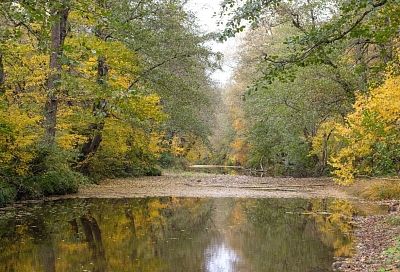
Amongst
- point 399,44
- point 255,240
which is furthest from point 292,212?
point 399,44

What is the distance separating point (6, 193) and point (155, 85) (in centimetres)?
1005

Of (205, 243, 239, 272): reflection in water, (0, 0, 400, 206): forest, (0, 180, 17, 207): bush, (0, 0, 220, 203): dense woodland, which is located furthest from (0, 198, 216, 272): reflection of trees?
(0, 0, 400, 206): forest

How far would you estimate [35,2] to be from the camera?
7176 mm

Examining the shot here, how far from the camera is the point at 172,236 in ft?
36.4

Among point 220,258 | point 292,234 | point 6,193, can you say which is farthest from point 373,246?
point 6,193

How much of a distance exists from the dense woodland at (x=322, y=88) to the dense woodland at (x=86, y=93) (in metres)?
4.43

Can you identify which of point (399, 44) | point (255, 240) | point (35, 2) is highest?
point (399, 44)

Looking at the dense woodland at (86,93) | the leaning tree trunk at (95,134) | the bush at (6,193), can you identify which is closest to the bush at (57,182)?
the dense woodland at (86,93)

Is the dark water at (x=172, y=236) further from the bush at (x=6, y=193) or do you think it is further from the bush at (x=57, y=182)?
the bush at (x=57, y=182)

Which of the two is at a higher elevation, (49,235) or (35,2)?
(35,2)

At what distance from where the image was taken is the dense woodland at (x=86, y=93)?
15.4 meters

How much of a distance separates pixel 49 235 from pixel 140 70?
41.7 feet

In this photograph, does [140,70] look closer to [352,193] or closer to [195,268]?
[352,193]

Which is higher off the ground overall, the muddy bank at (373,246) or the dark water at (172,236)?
the muddy bank at (373,246)
